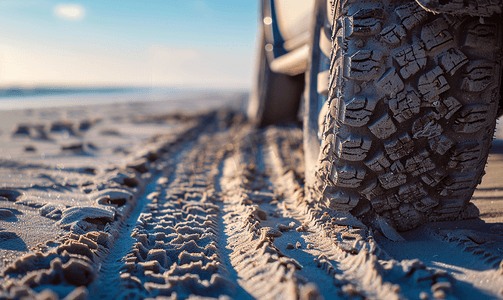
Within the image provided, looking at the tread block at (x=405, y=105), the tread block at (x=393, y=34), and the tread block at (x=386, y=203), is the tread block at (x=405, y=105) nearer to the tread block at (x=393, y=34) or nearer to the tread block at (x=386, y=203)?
the tread block at (x=393, y=34)

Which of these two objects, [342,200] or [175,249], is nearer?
[175,249]

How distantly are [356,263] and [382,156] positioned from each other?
1.49 feet

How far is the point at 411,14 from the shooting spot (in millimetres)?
1114

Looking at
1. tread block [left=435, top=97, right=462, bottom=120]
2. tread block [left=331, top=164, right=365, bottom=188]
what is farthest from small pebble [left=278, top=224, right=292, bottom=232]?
tread block [left=435, top=97, right=462, bottom=120]

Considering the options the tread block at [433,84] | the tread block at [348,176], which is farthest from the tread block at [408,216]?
the tread block at [433,84]

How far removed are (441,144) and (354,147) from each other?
0.34m

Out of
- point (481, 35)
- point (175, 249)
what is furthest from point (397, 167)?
point (175, 249)

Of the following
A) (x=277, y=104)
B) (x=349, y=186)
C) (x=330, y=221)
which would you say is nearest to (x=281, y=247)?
(x=330, y=221)

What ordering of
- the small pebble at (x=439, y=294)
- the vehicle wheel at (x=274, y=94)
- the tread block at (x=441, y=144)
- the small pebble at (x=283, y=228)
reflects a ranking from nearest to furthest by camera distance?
the small pebble at (x=439, y=294) < the tread block at (x=441, y=144) < the small pebble at (x=283, y=228) < the vehicle wheel at (x=274, y=94)

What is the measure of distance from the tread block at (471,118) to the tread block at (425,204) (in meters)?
0.33

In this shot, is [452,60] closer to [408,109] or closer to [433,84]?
[433,84]

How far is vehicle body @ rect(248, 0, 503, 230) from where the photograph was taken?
1.10m

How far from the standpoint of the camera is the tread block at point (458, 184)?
1270mm

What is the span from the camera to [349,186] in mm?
1353
